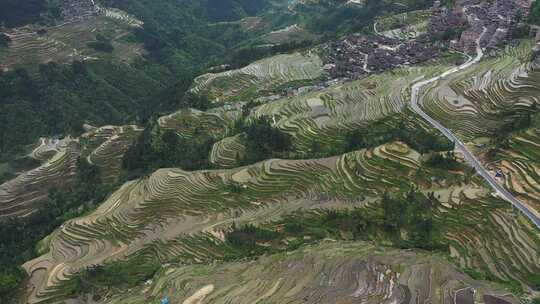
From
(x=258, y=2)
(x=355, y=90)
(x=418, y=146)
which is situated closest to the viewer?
(x=418, y=146)

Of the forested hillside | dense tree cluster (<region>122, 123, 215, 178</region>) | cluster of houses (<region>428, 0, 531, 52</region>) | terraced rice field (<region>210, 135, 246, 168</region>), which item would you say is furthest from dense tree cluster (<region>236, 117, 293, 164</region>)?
cluster of houses (<region>428, 0, 531, 52</region>)

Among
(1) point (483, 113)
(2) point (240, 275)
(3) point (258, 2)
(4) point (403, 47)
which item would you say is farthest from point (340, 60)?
(3) point (258, 2)

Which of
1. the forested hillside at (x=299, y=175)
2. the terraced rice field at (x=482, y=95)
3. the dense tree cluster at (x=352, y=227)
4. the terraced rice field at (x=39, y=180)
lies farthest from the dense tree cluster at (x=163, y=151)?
the terraced rice field at (x=482, y=95)

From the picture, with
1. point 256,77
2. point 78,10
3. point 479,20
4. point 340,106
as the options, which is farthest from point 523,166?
point 78,10

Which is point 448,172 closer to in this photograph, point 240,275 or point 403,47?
point 240,275

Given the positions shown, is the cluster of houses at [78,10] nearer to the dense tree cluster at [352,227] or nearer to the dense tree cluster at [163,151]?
the dense tree cluster at [163,151]

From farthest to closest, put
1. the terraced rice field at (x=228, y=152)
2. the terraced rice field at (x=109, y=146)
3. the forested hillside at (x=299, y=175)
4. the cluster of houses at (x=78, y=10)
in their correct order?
the cluster of houses at (x=78, y=10), the terraced rice field at (x=109, y=146), the terraced rice field at (x=228, y=152), the forested hillside at (x=299, y=175)

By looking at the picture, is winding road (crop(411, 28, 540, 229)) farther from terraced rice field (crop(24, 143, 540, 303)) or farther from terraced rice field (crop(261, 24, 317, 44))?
terraced rice field (crop(261, 24, 317, 44))
